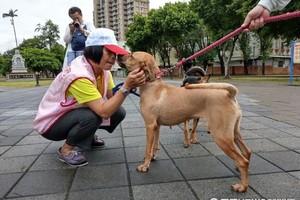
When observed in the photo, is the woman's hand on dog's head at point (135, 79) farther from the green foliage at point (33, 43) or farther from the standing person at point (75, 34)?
the green foliage at point (33, 43)

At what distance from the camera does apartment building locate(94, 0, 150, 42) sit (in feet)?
384

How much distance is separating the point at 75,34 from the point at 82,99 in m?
2.32

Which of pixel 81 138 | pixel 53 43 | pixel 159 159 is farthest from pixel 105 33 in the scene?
pixel 53 43

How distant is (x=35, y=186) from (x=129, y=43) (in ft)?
130

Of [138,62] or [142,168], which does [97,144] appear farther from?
[138,62]

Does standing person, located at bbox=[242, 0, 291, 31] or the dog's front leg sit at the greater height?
standing person, located at bbox=[242, 0, 291, 31]

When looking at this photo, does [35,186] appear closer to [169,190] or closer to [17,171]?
[17,171]

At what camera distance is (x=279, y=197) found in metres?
2.74

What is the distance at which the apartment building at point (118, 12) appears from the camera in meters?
117

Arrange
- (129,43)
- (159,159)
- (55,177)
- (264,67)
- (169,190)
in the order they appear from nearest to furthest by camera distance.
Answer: (169,190) → (55,177) → (159,159) → (129,43) → (264,67)

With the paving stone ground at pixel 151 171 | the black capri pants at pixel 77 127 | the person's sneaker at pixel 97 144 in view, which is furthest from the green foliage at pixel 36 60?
the black capri pants at pixel 77 127

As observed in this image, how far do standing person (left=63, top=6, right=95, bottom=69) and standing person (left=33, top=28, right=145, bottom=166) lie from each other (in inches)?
64.7

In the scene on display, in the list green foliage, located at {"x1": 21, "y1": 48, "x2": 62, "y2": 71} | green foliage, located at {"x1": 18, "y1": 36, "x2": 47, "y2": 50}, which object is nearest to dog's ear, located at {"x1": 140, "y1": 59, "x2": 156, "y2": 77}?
green foliage, located at {"x1": 21, "y1": 48, "x2": 62, "y2": 71}

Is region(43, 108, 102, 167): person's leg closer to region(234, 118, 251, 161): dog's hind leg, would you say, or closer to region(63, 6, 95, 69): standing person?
region(234, 118, 251, 161): dog's hind leg
